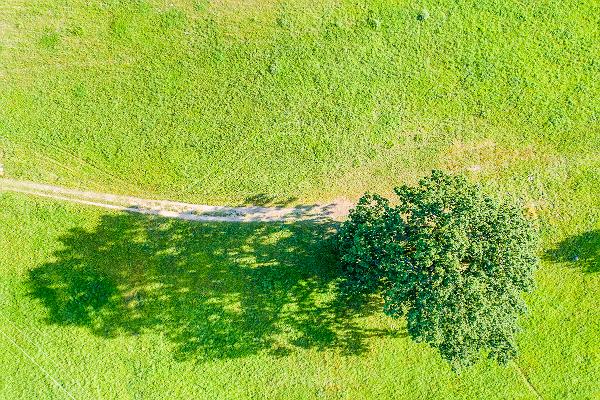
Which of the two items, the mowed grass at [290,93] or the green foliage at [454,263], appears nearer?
the green foliage at [454,263]

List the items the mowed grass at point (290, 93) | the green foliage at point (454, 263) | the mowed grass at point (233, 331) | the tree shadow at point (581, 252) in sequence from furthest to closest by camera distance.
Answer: the mowed grass at point (290, 93), the tree shadow at point (581, 252), the mowed grass at point (233, 331), the green foliage at point (454, 263)

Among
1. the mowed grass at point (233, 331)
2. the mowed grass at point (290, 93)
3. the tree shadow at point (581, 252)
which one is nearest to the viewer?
the mowed grass at point (233, 331)

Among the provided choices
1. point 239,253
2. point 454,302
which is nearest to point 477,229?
point 454,302

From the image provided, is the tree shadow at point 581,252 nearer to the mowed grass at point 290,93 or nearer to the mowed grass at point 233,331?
the mowed grass at point 233,331

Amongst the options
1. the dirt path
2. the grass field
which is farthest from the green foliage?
the grass field

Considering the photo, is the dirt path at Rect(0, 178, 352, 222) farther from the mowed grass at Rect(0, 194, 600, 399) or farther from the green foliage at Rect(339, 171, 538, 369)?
the green foliage at Rect(339, 171, 538, 369)

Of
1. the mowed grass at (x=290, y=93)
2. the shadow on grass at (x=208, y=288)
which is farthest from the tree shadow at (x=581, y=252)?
the shadow on grass at (x=208, y=288)

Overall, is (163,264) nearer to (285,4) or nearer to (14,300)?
(14,300)
